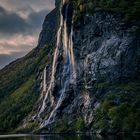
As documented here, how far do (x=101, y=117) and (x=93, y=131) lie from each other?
7.13 m

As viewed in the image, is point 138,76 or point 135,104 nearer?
point 135,104

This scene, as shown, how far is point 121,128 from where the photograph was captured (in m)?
170

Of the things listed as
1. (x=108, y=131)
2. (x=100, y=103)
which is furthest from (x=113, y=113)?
(x=100, y=103)

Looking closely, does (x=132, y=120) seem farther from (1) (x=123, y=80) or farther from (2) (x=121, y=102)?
(1) (x=123, y=80)

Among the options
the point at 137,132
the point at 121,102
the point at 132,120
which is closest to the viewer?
the point at 137,132

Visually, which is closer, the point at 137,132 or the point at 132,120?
the point at 137,132

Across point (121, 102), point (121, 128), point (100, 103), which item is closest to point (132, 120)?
point (121, 128)

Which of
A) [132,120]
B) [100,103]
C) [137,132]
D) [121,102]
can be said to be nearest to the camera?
[137,132]

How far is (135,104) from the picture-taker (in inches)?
6978

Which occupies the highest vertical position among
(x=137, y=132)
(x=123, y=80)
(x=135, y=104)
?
(x=123, y=80)

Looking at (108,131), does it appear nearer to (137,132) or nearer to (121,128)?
(121,128)

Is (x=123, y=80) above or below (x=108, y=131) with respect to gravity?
above

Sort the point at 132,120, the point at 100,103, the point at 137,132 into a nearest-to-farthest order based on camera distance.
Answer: the point at 137,132, the point at 132,120, the point at 100,103

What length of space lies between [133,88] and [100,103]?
18058mm
